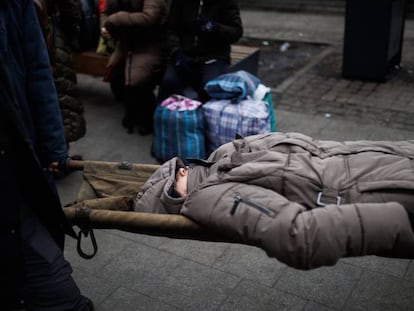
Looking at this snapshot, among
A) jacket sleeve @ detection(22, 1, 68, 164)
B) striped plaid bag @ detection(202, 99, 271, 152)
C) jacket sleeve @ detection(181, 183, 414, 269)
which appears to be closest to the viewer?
jacket sleeve @ detection(181, 183, 414, 269)

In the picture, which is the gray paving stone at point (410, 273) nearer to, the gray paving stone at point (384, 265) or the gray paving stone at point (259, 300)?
the gray paving stone at point (384, 265)

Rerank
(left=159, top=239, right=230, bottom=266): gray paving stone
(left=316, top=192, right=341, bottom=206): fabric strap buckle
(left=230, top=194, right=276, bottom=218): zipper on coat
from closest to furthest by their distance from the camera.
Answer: (left=230, top=194, right=276, bottom=218): zipper on coat
(left=316, top=192, right=341, bottom=206): fabric strap buckle
(left=159, top=239, right=230, bottom=266): gray paving stone

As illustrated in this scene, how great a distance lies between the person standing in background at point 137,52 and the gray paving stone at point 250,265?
7.61ft

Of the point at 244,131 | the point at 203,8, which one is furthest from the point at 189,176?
the point at 203,8

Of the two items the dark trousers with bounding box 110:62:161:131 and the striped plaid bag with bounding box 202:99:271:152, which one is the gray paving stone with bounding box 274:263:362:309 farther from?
the dark trousers with bounding box 110:62:161:131

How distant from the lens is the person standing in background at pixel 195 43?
5.23 meters

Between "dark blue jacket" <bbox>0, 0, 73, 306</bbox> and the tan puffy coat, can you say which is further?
the tan puffy coat

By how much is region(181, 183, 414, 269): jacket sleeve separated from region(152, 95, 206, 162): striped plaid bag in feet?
8.69

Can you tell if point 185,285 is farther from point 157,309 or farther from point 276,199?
point 276,199

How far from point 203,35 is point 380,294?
2908 millimetres

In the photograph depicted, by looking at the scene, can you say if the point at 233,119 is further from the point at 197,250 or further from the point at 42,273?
the point at 42,273

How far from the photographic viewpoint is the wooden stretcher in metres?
2.43

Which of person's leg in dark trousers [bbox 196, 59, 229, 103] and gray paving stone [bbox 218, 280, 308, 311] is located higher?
person's leg in dark trousers [bbox 196, 59, 229, 103]

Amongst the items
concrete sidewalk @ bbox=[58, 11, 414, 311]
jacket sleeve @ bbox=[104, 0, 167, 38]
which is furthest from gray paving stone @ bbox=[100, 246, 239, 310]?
jacket sleeve @ bbox=[104, 0, 167, 38]
